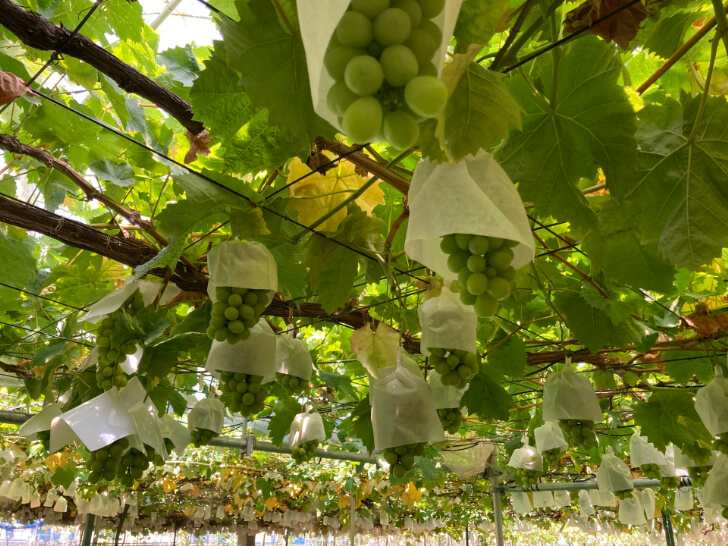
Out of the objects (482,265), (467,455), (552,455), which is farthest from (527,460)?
(482,265)

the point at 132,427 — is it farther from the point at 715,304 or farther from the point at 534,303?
the point at 715,304

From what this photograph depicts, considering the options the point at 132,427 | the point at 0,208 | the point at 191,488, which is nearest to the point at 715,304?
the point at 132,427

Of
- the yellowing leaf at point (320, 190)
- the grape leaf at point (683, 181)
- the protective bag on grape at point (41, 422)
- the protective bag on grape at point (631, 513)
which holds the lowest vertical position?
the protective bag on grape at point (631, 513)

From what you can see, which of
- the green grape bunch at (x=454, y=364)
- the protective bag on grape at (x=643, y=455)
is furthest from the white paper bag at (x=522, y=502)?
the green grape bunch at (x=454, y=364)

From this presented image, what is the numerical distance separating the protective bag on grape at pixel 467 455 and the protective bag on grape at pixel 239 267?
223 inches

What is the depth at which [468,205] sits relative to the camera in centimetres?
73

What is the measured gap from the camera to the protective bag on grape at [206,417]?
285 cm

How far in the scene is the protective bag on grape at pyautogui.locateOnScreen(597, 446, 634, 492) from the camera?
409cm

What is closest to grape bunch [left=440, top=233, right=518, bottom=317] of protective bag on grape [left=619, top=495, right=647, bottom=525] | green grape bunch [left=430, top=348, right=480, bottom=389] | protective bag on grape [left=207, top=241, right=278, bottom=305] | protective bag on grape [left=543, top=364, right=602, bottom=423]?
protective bag on grape [left=207, top=241, right=278, bottom=305]

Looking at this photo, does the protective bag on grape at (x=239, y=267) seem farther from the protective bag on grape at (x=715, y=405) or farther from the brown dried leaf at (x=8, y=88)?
the protective bag on grape at (x=715, y=405)

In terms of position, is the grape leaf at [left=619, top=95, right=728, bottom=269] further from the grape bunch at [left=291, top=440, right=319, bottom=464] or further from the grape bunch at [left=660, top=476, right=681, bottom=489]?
the grape bunch at [left=660, top=476, right=681, bottom=489]

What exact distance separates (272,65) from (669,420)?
2.93m

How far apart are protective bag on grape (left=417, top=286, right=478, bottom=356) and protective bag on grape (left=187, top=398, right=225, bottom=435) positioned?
5.69ft

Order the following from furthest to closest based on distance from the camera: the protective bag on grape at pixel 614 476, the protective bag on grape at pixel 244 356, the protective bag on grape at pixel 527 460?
the protective bag on grape at pixel 527 460 < the protective bag on grape at pixel 614 476 < the protective bag on grape at pixel 244 356
